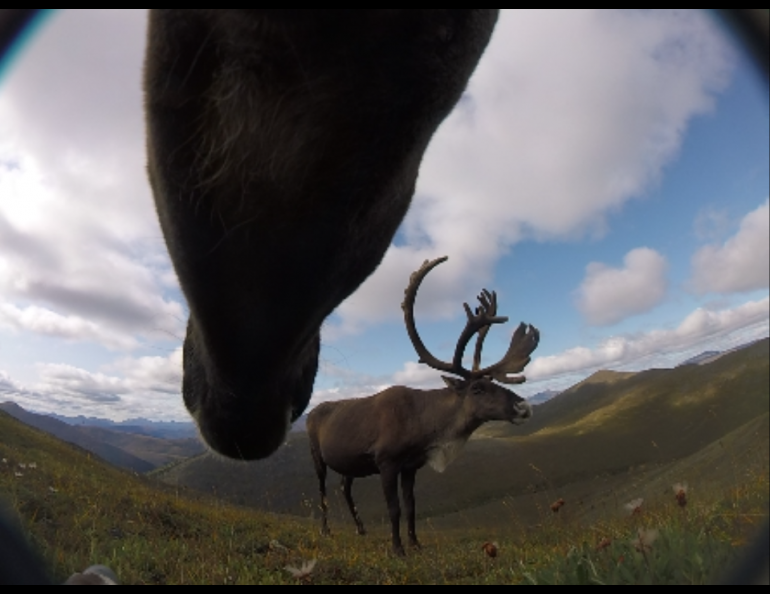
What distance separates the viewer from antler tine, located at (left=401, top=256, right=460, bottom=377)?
8.87 meters

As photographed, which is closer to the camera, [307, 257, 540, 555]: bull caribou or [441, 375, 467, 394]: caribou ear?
[307, 257, 540, 555]: bull caribou

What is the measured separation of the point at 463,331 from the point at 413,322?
1.22 metres

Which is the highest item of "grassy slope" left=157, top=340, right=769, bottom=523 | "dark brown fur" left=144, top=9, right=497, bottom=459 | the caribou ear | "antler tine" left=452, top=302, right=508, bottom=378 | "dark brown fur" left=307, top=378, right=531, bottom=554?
"antler tine" left=452, top=302, right=508, bottom=378

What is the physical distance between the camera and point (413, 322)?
927 cm

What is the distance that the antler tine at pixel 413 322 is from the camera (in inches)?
349

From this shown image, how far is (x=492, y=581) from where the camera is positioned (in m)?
3.49

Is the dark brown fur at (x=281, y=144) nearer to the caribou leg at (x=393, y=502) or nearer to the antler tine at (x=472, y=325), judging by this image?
the caribou leg at (x=393, y=502)

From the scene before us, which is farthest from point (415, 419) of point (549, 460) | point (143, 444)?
point (143, 444)

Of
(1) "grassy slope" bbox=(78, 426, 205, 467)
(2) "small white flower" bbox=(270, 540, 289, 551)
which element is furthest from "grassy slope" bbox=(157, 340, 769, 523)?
(1) "grassy slope" bbox=(78, 426, 205, 467)

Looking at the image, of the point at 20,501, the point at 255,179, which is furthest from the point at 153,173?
the point at 20,501

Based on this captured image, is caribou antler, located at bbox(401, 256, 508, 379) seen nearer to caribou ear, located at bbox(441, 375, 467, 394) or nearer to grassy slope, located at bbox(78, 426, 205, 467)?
caribou ear, located at bbox(441, 375, 467, 394)


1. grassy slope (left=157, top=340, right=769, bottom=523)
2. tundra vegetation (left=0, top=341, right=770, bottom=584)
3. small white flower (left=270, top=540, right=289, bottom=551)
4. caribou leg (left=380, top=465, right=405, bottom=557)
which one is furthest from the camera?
grassy slope (left=157, top=340, right=769, bottom=523)

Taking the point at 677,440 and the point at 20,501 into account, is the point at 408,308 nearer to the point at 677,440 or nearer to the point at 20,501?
the point at 20,501

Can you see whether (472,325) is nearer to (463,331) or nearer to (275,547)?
(463,331)
